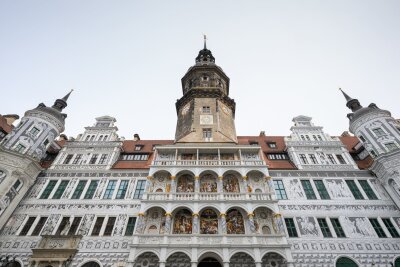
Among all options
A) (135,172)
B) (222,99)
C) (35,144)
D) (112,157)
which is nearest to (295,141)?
(222,99)

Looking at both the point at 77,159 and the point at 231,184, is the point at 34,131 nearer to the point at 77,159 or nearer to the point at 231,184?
the point at 77,159

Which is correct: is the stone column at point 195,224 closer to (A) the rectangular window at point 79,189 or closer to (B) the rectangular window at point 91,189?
(B) the rectangular window at point 91,189

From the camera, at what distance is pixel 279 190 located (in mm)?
20312

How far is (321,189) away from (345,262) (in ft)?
19.3

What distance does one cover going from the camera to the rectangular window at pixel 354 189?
19814 mm

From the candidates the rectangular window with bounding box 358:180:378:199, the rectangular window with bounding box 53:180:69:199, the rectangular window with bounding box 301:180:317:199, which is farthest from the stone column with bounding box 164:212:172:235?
the rectangular window with bounding box 358:180:378:199

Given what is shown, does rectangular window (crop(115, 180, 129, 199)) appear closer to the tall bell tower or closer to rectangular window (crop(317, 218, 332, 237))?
the tall bell tower

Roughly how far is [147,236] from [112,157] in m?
9.89

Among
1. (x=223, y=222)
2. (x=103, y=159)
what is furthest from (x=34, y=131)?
(x=223, y=222)

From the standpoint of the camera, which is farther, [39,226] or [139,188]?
[139,188]

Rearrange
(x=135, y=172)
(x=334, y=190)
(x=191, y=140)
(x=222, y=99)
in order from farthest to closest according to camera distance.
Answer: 1. (x=222, y=99)
2. (x=191, y=140)
3. (x=135, y=172)
4. (x=334, y=190)

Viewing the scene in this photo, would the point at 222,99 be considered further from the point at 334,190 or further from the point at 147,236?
the point at 147,236

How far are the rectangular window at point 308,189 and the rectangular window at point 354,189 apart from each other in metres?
3.43

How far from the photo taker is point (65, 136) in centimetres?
3011
